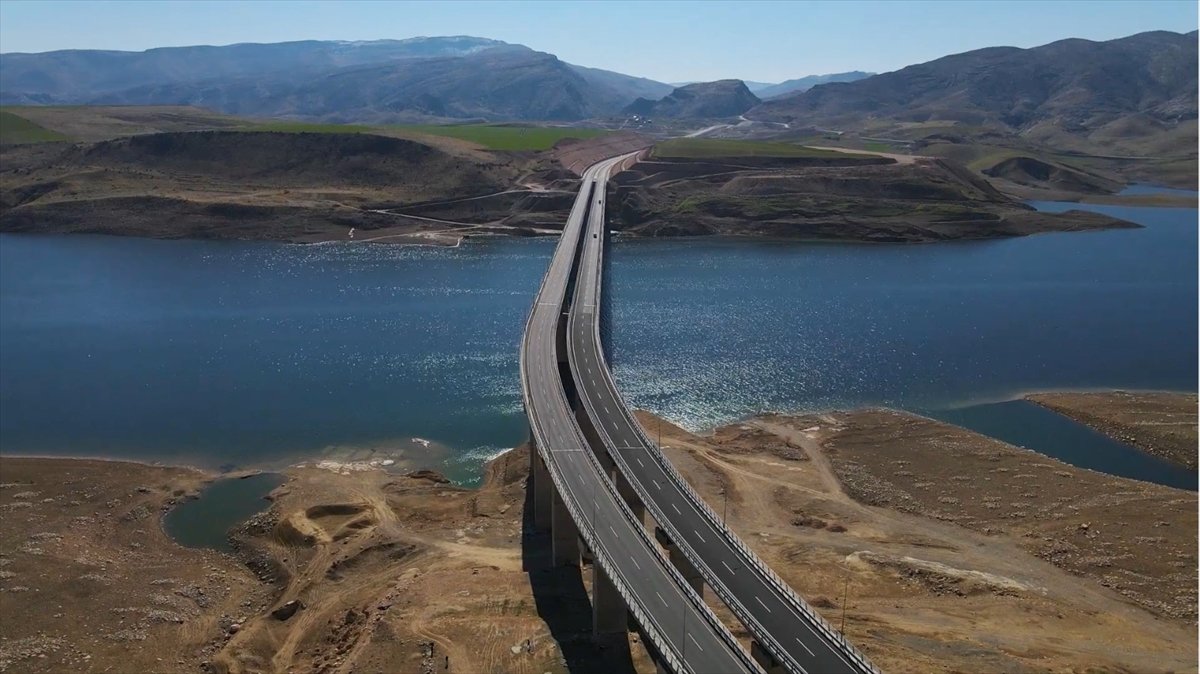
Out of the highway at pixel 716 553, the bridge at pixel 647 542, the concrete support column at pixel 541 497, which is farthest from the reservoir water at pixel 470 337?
the highway at pixel 716 553

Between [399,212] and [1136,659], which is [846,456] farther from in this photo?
[399,212]

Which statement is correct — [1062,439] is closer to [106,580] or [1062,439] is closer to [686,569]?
[686,569]

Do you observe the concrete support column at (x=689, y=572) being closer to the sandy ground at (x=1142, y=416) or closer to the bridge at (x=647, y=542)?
the bridge at (x=647, y=542)

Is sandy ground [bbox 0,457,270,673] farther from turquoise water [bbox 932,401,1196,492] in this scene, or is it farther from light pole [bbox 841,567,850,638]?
turquoise water [bbox 932,401,1196,492]

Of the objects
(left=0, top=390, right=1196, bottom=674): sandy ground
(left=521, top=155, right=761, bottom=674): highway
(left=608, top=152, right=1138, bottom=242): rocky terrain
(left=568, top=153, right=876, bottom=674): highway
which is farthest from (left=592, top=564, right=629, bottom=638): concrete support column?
(left=608, top=152, right=1138, bottom=242): rocky terrain

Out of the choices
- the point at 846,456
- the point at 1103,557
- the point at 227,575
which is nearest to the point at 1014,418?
the point at 846,456
